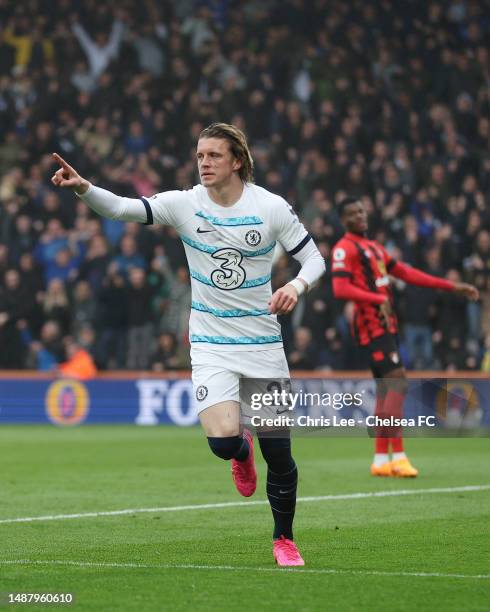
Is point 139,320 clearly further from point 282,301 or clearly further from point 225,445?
point 282,301

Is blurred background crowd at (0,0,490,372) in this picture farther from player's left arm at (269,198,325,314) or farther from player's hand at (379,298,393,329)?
player's left arm at (269,198,325,314)

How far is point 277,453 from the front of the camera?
7.05 meters

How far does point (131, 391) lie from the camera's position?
67.1 ft

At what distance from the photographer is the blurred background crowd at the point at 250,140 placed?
19938 mm

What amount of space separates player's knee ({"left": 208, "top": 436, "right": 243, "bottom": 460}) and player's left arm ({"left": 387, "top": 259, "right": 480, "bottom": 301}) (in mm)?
4335

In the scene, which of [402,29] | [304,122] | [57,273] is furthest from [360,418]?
[402,29]

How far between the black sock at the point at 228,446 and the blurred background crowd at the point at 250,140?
1182 cm

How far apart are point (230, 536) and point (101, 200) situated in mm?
2521

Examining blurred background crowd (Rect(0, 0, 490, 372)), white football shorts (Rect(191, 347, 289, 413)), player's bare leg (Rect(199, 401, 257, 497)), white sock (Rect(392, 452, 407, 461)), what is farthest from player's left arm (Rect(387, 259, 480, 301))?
blurred background crowd (Rect(0, 0, 490, 372))

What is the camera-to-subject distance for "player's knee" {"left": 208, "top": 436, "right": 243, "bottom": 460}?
7062 mm

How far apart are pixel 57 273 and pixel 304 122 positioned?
4.93 metres

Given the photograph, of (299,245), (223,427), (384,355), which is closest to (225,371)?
(223,427)

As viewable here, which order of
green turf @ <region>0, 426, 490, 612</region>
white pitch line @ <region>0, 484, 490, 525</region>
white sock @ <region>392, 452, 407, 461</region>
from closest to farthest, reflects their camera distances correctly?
green turf @ <region>0, 426, 490, 612</region>
white pitch line @ <region>0, 484, 490, 525</region>
white sock @ <region>392, 452, 407, 461</region>

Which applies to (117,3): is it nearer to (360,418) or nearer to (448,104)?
(448,104)
